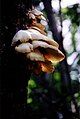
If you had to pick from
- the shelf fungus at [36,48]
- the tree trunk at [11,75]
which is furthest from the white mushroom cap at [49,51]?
the tree trunk at [11,75]

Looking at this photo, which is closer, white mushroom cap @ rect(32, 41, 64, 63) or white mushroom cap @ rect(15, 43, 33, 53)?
white mushroom cap @ rect(15, 43, 33, 53)

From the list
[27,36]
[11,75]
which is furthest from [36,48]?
[11,75]

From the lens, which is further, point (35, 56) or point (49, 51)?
point (49, 51)

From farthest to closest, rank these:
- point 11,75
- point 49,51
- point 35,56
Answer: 1. point 49,51
2. point 11,75
3. point 35,56

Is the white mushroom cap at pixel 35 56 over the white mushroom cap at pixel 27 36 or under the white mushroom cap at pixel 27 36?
under

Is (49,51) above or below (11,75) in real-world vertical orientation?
above

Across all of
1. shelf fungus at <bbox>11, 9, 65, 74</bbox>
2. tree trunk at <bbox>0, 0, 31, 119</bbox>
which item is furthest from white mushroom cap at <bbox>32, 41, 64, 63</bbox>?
tree trunk at <bbox>0, 0, 31, 119</bbox>

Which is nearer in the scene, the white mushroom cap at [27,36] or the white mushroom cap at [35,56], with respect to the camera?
the white mushroom cap at [35,56]

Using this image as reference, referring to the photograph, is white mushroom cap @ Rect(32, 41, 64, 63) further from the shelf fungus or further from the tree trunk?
the tree trunk

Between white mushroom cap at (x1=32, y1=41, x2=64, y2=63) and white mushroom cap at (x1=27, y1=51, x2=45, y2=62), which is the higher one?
white mushroom cap at (x1=32, y1=41, x2=64, y2=63)

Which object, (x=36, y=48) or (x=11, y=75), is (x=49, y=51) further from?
(x=11, y=75)

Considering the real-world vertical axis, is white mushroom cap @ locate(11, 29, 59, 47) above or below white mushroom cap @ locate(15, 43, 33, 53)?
above

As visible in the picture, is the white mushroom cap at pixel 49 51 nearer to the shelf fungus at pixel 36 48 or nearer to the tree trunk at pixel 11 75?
the shelf fungus at pixel 36 48

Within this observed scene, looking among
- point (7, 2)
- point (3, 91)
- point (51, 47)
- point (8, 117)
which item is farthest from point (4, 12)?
point (8, 117)
